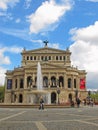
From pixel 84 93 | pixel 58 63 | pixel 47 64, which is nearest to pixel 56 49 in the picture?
pixel 58 63

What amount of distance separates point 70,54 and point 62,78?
46.9ft

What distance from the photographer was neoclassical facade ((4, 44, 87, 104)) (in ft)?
360

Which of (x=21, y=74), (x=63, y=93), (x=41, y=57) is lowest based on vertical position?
(x=63, y=93)

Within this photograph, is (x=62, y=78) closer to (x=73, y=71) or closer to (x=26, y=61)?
(x=73, y=71)

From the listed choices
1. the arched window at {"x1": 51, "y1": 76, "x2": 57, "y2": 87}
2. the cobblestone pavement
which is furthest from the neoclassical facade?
the cobblestone pavement

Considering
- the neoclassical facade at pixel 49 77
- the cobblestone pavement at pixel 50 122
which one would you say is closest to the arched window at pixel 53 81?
the neoclassical facade at pixel 49 77

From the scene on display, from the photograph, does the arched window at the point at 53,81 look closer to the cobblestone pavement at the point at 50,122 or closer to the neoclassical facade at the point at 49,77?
the neoclassical facade at the point at 49,77

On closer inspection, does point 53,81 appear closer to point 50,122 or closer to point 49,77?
point 49,77

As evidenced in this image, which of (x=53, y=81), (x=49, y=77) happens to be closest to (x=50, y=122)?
(x=49, y=77)

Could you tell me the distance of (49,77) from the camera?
111m

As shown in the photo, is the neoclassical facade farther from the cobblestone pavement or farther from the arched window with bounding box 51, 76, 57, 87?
the cobblestone pavement

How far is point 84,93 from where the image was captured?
12000 centimetres

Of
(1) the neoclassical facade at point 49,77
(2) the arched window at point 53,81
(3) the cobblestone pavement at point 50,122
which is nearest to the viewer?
(3) the cobblestone pavement at point 50,122

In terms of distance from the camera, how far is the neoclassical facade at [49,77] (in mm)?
109625
